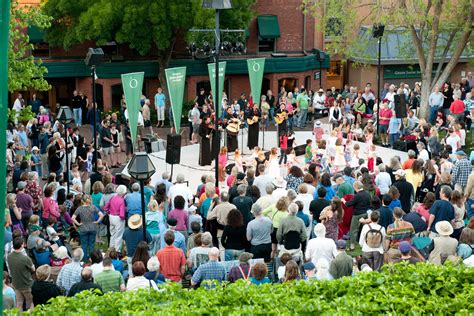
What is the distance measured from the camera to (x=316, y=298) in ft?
34.4

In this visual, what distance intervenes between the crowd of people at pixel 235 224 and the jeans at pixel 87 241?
0.9 inches

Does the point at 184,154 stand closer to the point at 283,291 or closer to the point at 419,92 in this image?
the point at 419,92

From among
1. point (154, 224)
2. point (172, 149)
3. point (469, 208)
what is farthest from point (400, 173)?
point (172, 149)

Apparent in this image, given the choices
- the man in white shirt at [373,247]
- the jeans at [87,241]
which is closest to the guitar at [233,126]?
the jeans at [87,241]

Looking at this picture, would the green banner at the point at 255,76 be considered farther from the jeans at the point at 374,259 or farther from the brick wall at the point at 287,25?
the jeans at the point at 374,259

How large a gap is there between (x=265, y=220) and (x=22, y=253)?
4.14 meters

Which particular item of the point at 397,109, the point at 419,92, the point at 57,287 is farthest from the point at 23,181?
the point at 419,92

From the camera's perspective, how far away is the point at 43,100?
39219 mm

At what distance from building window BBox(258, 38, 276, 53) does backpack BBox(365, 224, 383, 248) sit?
26.4 m

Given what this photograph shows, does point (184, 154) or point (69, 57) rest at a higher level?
point (69, 57)

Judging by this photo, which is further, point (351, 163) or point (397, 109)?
point (397, 109)

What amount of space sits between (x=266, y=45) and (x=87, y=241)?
968 inches

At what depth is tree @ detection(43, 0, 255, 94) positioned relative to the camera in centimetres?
3447

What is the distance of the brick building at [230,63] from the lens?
37.8m
